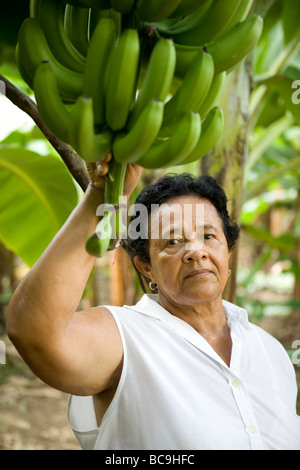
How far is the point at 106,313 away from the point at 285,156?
2583mm

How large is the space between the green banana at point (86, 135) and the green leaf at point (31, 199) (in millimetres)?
1029

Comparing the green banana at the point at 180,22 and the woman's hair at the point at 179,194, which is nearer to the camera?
the green banana at the point at 180,22

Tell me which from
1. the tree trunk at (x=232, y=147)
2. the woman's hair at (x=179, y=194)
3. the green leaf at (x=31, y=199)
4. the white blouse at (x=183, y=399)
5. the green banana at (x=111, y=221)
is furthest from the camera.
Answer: the green leaf at (x=31, y=199)

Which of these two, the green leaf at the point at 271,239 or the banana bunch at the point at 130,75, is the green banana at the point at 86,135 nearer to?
the banana bunch at the point at 130,75

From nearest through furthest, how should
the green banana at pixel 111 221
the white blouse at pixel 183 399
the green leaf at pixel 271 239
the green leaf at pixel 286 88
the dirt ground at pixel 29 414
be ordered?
the green banana at pixel 111 221, the white blouse at pixel 183 399, the green leaf at pixel 286 88, the dirt ground at pixel 29 414, the green leaf at pixel 271 239

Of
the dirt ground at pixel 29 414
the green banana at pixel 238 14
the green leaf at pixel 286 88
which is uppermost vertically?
the green leaf at pixel 286 88

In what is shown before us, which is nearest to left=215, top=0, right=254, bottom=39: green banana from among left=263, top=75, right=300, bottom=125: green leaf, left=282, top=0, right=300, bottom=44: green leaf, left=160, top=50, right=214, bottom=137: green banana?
left=160, top=50, right=214, bottom=137: green banana

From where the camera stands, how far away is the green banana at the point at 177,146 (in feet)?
1.88

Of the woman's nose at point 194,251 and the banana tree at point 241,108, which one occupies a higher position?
the banana tree at point 241,108

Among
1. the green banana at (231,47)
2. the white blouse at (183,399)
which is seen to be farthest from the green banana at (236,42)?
the white blouse at (183,399)

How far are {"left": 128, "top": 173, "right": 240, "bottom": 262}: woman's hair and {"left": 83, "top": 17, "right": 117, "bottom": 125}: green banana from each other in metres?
0.43

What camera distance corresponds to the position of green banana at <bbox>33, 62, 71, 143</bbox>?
1.92 ft

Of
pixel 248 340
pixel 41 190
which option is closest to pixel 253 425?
pixel 248 340

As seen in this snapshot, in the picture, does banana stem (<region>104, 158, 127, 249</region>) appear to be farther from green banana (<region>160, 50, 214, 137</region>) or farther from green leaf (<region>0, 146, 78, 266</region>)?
green leaf (<region>0, 146, 78, 266</region>)
